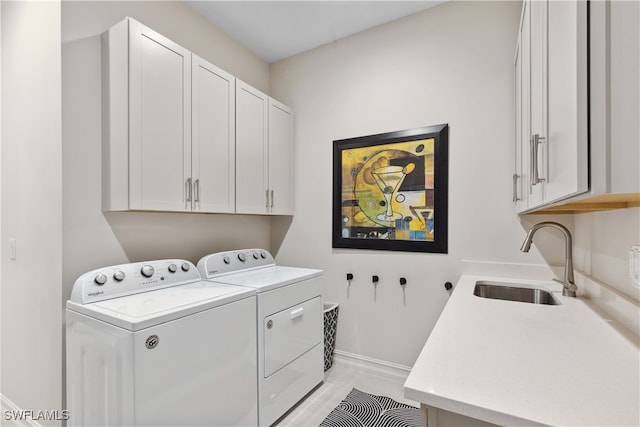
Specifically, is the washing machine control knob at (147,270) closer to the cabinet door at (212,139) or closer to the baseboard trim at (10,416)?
the cabinet door at (212,139)

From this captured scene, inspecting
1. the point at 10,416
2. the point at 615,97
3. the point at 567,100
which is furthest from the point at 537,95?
the point at 10,416

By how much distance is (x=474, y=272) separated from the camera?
213cm

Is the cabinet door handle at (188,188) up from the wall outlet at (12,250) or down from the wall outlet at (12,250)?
up

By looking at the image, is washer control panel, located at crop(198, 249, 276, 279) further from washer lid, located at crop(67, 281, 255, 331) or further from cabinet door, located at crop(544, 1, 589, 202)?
cabinet door, located at crop(544, 1, 589, 202)

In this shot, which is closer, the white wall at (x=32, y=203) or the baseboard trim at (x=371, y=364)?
the white wall at (x=32, y=203)

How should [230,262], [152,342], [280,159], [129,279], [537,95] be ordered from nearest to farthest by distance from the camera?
[537,95] < [152,342] < [129,279] < [230,262] < [280,159]

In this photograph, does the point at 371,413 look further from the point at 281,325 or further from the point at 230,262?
the point at 230,262

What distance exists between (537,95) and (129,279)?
6.62ft

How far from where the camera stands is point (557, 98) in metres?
0.84

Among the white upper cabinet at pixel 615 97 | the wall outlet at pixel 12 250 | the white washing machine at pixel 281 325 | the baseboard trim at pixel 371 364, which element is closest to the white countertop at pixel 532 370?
the white upper cabinet at pixel 615 97

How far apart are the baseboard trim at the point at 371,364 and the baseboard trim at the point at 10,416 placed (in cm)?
197

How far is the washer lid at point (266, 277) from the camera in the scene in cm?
185

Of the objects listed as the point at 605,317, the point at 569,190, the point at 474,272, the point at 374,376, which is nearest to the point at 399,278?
the point at 474,272

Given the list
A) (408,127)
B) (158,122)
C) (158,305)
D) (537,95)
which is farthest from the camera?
(408,127)
